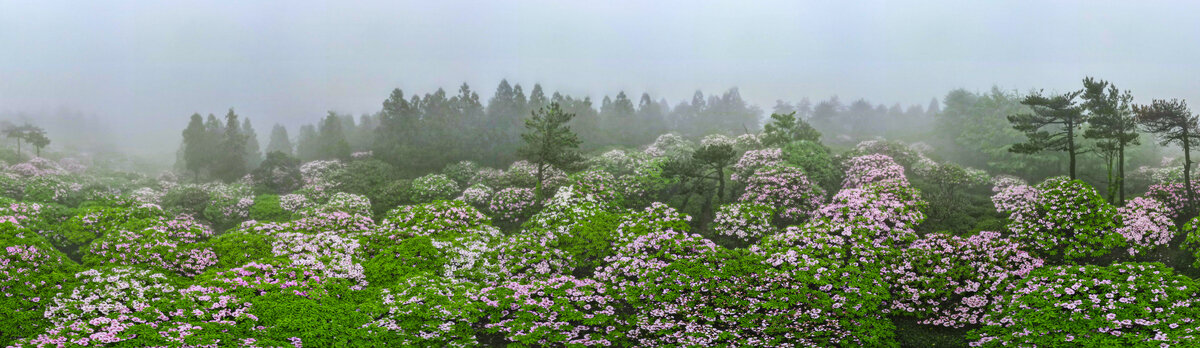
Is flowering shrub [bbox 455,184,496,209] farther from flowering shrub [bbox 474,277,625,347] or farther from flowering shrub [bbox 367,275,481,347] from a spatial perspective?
flowering shrub [bbox 367,275,481,347]

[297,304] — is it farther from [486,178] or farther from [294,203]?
[486,178]

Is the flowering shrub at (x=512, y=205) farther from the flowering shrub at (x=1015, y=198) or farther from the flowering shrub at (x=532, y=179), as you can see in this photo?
the flowering shrub at (x=1015, y=198)

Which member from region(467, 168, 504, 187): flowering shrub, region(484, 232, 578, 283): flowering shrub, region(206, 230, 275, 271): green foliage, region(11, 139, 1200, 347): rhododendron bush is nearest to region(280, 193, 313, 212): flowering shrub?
region(11, 139, 1200, 347): rhododendron bush

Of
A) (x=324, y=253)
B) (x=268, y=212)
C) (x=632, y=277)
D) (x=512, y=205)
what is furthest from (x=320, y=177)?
(x=632, y=277)

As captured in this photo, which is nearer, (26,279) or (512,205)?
(26,279)

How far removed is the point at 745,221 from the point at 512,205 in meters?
16.4

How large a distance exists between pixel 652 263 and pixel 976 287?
1357cm

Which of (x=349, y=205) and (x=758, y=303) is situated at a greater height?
(x=349, y=205)

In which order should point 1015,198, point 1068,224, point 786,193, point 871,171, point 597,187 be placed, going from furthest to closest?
point 597,187 < point 871,171 < point 786,193 < point 1015,198 < point 1068,224

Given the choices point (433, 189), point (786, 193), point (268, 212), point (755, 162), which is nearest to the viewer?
point (786, 193)

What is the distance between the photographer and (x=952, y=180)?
42312mm

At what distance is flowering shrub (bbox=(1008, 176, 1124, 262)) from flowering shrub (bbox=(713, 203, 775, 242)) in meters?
11.5

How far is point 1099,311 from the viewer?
809 inches

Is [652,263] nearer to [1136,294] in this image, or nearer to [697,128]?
[1136,294]
